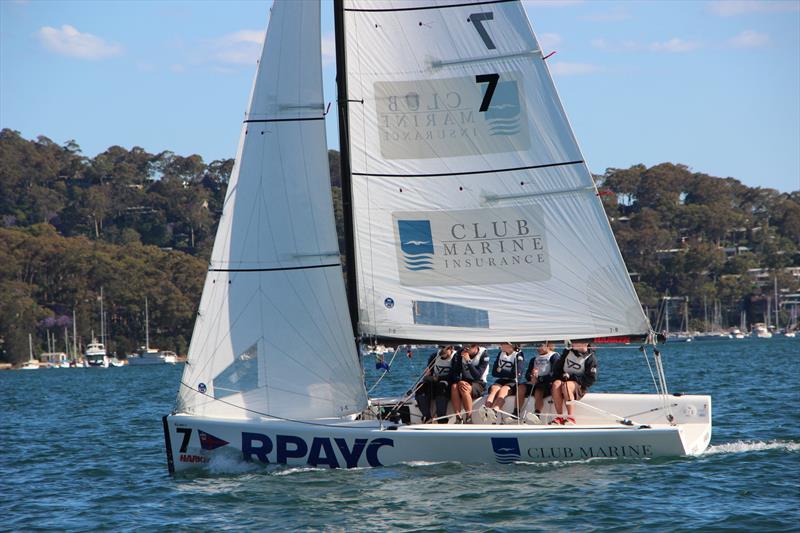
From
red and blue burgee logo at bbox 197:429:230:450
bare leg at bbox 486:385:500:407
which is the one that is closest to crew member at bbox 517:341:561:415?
bare leg at bbox 486:385:500:407

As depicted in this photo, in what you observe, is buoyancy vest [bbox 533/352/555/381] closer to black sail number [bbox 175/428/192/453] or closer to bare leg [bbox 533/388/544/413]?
bare leg [bbox 533/388/544/413]

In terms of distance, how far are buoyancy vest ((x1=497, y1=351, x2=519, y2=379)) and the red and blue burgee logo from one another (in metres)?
3.07

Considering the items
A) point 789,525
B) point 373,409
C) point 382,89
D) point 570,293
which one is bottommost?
point 789,525

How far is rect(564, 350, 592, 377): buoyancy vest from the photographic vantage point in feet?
44.4

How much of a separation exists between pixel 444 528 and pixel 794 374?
928 inches

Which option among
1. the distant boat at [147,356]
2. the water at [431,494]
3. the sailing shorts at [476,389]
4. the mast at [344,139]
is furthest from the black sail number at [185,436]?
the distant boat at [147,356]

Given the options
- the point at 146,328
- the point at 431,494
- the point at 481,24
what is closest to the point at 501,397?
the point at 431,494

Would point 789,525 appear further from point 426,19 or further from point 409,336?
point 426,19

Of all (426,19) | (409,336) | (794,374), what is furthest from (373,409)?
(794,374)

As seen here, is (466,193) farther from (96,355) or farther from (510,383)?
(96,355)

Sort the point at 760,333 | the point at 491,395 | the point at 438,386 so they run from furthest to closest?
1. the point at 760,333
2. the point at 438,386
3. the point at 491,395

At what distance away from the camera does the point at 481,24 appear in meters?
13.0

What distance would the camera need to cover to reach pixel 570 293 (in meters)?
13.2

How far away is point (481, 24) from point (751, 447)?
5.67 metres
